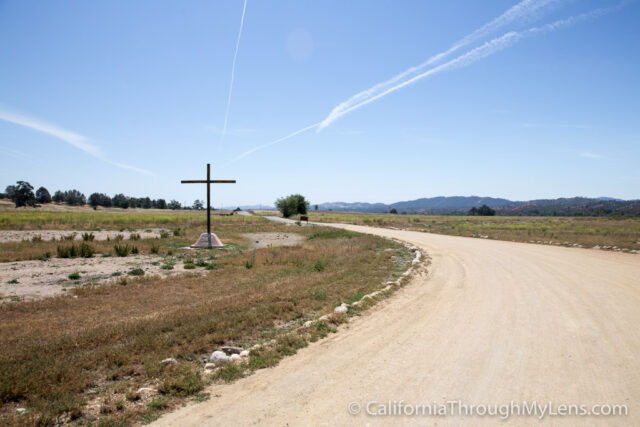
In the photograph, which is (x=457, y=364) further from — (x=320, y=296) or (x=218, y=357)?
(x=320, y=296)

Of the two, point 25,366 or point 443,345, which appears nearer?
point 25,366

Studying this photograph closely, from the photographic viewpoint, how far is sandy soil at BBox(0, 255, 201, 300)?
9816 millimetres

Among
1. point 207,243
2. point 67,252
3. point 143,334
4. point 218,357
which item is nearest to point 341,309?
point 218,357

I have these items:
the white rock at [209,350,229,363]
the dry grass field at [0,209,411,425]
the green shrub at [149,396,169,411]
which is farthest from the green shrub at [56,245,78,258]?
the green shrub at [149,396,169,411]

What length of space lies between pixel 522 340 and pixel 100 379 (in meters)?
6.59

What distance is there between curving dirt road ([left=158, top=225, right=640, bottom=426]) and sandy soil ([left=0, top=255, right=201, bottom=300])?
880 centimetres

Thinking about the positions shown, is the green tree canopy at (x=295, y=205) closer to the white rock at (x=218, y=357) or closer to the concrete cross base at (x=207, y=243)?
the concrete cross base at (x=207, y=243)

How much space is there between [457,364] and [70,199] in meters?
198

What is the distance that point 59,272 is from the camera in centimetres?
1251

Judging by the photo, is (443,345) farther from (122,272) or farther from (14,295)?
(122,272)

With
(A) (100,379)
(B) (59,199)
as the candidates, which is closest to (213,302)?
(A) (100,379)

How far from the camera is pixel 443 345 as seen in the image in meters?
5.34

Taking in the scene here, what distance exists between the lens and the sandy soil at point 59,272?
982 centimetres

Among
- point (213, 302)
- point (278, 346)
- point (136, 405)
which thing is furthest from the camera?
point (213, 302)
